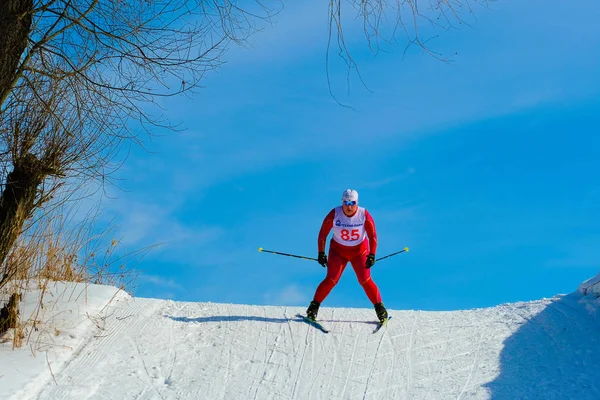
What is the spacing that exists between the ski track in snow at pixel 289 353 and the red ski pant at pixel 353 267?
390 millimetres

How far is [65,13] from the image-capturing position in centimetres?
591

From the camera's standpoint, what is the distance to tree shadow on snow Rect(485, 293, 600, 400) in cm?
685

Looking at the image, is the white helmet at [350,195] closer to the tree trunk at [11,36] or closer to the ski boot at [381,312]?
the ski boot at [381,312]

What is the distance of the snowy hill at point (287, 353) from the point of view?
6.72 metres

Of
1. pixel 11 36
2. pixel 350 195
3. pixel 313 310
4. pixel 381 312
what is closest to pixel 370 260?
pixel 381 312

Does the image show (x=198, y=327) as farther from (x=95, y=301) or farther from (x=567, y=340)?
(x=567, y=340)

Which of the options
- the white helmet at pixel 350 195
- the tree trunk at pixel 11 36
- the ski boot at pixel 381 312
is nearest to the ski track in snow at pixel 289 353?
the ski boot at pixel 381 312

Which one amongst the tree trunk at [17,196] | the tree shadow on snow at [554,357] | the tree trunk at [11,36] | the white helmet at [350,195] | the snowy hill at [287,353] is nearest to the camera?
the tree trunk at [11,36]

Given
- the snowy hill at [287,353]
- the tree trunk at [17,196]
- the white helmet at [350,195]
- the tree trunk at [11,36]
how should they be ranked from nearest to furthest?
1. the tree trunk at [11,36]
2. the snowy hill at [287,353]
3. the tree trunk at [17,196]
4. the white helmet at [350,195]

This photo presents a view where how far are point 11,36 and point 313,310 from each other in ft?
15.8

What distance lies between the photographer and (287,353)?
751cm

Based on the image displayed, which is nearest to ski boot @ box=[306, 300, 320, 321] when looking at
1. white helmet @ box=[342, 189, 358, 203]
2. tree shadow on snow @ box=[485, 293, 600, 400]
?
white helmet @ box=[342, 189, 358, 203]

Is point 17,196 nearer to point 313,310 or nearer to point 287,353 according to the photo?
point 287,353

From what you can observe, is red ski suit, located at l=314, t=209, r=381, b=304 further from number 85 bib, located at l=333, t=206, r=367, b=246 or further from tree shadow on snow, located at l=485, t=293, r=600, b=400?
tree shadow on snow, located at l=485, t=293, r=600, b=400
